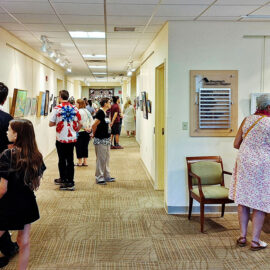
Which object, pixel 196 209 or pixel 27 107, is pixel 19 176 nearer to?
pixel 196 209

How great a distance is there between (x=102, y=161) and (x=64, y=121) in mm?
1101

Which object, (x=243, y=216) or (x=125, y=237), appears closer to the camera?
(x=243, y=216)

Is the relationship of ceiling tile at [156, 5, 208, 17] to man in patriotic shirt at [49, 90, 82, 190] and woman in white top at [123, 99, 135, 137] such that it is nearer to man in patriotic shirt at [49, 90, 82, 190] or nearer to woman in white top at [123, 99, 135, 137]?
man in patriotic shirt at [49, 90, 82, 190]

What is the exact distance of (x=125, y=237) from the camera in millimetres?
4047

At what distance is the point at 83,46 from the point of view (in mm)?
7027

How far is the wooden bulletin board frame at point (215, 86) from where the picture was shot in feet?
15.6

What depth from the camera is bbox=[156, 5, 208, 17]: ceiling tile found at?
156 inches

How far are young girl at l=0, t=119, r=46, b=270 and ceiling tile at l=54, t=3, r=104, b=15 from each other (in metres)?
1.90

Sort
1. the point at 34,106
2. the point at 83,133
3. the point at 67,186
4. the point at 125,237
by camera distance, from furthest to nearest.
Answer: the point at 83,133
the point at 34,106
the point at 67,186
the point at 125,237

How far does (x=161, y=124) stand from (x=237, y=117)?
157 centimetres

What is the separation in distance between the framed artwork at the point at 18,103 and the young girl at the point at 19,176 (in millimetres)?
3351

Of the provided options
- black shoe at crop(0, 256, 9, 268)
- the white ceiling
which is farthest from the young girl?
the white ceiling

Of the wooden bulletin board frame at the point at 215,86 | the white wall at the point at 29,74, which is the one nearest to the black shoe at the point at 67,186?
Result: the white wall at the point at 29,74

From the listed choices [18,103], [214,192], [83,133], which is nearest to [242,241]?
[214,192]
